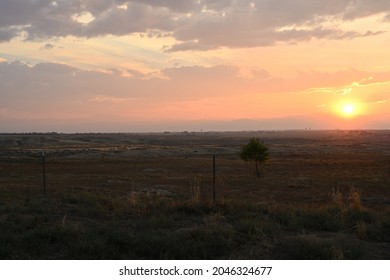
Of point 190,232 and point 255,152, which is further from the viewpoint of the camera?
point 255,152

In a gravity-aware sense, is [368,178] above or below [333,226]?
below

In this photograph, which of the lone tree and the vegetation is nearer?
the vegetation

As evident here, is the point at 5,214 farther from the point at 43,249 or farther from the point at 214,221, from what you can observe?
the point at 214,221

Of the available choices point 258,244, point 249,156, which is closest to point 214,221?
point 258,244

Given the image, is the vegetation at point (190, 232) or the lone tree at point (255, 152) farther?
the lone tree at point (255, 152)

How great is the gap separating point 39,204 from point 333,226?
8161mm

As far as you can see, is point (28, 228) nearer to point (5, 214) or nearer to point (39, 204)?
point (5, 214)

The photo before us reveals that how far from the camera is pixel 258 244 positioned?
7.71 m

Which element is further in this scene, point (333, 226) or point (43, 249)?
point (333, 226)
